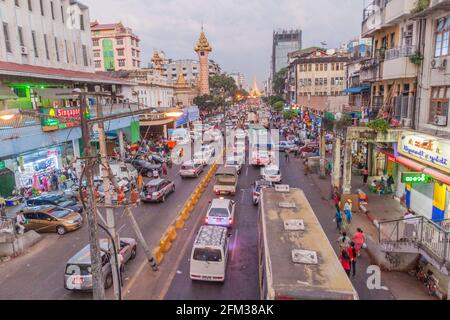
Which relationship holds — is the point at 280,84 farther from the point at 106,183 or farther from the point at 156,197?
the point at 106,183

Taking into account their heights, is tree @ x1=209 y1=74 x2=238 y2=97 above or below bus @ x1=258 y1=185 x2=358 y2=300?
above

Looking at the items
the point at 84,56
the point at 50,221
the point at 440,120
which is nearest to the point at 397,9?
the point at 440,120

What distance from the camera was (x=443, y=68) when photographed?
17109 mm

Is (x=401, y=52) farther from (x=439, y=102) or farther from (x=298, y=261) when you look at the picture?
(x=298, y=261)

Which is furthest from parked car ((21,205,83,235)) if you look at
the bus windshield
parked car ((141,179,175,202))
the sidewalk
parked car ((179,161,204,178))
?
the sidewalk

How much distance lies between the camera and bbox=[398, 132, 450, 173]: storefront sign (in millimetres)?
15895

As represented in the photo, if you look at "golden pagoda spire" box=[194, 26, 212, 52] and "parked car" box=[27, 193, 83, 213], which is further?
"golden pagoda spire" box=[194, 26, 212, 52]

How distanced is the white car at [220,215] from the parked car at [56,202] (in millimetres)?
9331

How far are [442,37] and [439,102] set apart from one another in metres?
3.18

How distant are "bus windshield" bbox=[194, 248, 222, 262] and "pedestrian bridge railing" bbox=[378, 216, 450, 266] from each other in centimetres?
707

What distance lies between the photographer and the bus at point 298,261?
341 inches

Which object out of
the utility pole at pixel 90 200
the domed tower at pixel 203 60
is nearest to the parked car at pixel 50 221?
the utility pole at pixel 90 200

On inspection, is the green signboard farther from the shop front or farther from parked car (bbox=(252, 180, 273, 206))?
parked car (bbox=(252, 180, 273, 206))

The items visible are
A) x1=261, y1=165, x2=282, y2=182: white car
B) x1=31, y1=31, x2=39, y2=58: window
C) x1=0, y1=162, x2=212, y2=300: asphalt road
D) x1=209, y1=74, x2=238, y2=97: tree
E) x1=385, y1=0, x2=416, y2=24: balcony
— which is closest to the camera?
x1=0, y1=162, x2=212, y2=300: asphalt road
